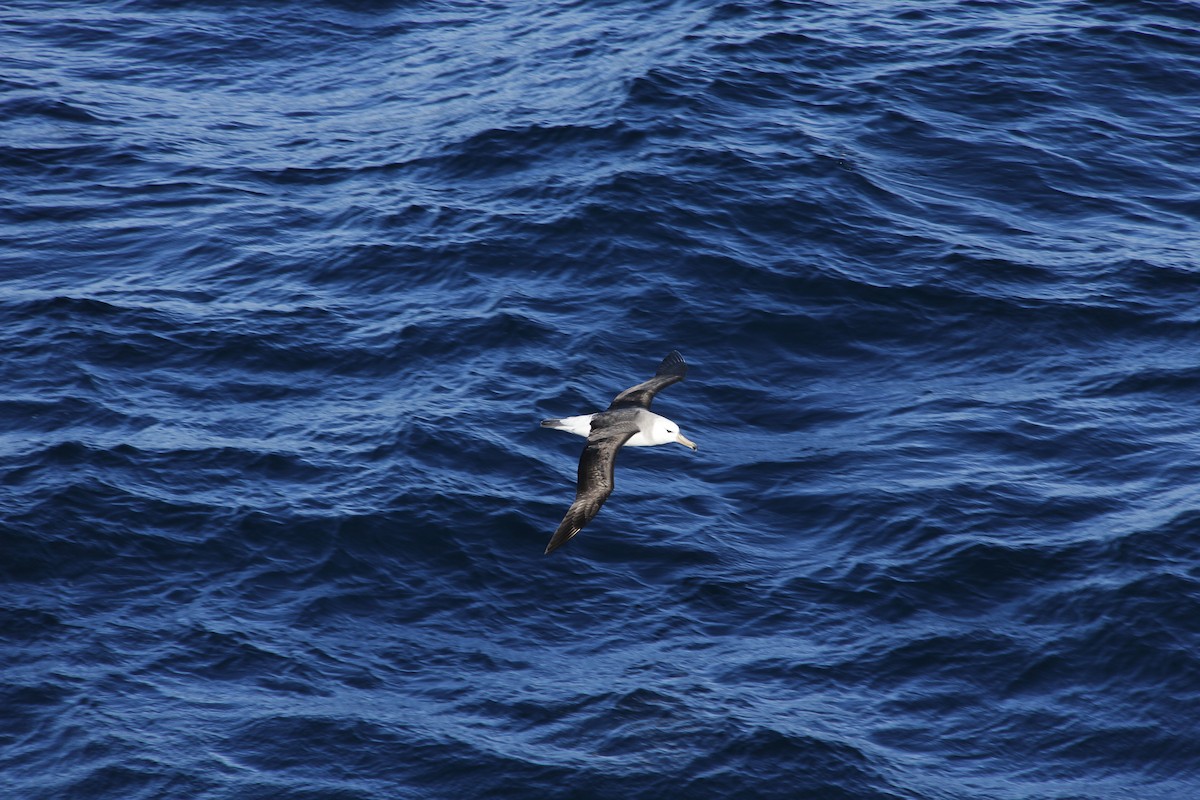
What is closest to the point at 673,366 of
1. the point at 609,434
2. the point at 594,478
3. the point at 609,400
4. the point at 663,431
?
the point at 663,431

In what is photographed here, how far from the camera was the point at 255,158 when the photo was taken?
32094 mm

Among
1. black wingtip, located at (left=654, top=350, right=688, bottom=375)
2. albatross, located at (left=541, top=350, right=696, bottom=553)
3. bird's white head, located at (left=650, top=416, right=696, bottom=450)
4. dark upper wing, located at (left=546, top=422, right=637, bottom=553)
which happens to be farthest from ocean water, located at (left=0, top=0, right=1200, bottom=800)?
dark upper wing, located at (left=546, top=422, right=637, bottom=553)

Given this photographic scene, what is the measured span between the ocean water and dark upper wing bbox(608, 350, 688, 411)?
2433 millimetres

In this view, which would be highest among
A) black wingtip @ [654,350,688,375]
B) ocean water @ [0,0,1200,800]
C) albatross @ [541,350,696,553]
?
albatross @ [541,350,696,553]

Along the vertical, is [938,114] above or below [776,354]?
above

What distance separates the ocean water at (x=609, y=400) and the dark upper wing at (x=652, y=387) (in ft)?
7.98

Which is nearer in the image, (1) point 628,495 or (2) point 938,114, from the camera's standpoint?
(1) point 628,495

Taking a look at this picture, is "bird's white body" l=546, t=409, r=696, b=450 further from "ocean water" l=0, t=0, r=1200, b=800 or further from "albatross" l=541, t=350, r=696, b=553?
"ocean water" l=0, t=0, r=1200, b=800

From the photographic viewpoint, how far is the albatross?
16.8 m

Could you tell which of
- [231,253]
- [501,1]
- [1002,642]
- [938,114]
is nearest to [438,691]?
[1002,642]

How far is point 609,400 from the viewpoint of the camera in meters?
24.0

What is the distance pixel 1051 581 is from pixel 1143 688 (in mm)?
2090

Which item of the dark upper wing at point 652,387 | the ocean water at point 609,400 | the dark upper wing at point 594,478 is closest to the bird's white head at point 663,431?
the dark upper wing at point 594,478

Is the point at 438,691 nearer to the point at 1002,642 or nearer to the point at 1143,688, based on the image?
the point at 1002,642
